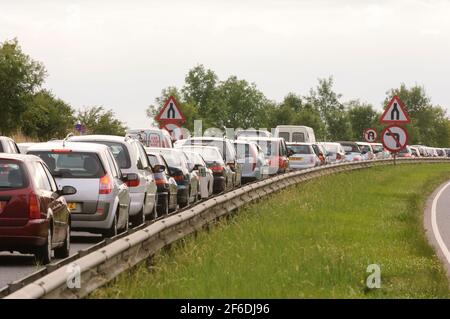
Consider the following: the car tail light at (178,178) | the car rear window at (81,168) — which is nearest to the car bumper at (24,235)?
the car rear window at (81,168)

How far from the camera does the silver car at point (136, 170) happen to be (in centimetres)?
2309

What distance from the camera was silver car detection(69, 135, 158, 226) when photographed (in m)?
23.1

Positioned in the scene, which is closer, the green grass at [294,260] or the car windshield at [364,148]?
the green grass at [294,260]

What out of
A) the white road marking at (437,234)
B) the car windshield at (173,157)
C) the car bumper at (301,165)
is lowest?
the white road marking at (437,234)

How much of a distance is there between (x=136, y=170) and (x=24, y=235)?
7257 millimetres

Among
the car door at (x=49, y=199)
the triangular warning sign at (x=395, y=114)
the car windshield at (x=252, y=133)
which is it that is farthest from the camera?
the car windshield at (x=252, y=133)

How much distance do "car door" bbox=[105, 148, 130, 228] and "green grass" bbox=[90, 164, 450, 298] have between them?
5.05 feet

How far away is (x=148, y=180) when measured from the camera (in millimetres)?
24031

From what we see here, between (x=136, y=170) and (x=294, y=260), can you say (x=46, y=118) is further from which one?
(x=294, y=260)

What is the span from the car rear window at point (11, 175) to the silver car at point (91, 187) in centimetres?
290

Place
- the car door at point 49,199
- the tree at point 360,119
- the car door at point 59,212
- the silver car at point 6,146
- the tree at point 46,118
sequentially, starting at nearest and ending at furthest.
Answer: the car door at point 49,199 → the car door at point 59,212 → the silver car at point 6,146 → the tree at point 46,118 → the tree at point 360,119

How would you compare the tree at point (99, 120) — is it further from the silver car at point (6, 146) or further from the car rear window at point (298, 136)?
the silver car at point (6, 146)

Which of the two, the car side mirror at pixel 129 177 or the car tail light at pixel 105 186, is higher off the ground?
the car side mirror at pixel 129 177
